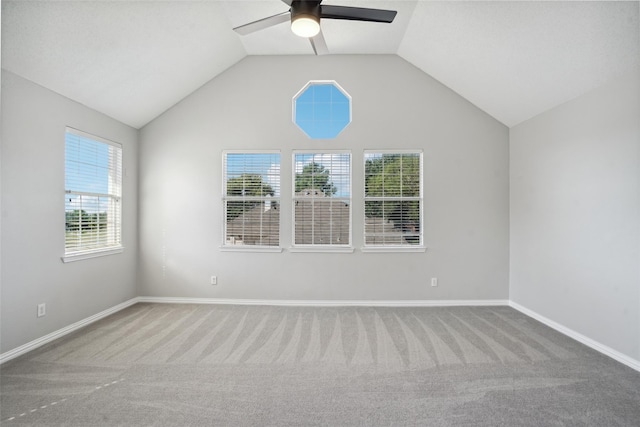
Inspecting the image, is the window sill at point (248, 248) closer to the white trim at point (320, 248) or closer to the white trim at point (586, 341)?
the white trim at point (320, 248)

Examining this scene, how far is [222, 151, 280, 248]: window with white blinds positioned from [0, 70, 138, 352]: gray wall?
1636mm

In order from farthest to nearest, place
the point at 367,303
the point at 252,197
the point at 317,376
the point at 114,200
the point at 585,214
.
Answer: the point at 252,197
the point at 367,303
the point at 114,200
the point at 585,214
the point at 317,376

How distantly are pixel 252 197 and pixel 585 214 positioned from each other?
3.92 meters

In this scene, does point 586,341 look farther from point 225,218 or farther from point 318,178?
point 225,218

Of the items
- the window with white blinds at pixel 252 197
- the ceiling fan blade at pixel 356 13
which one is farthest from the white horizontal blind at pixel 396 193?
the ceiling fan blade at pixel 356 13

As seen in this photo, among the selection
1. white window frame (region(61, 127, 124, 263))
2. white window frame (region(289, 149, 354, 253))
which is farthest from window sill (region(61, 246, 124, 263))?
white window frame (region(289, 149, 354, 253))

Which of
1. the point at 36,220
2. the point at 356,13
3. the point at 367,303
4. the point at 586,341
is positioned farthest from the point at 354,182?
the point at 36,220

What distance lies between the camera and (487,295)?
4004 millimetres

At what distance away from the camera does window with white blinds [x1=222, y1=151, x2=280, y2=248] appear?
13.4 feet

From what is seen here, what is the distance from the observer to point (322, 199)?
161 inches

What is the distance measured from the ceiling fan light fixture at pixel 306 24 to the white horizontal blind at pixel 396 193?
2059 millimetres

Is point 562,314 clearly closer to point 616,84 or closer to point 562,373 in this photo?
point 562,373

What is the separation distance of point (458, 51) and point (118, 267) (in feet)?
16.8

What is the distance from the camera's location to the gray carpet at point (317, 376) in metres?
1.86
